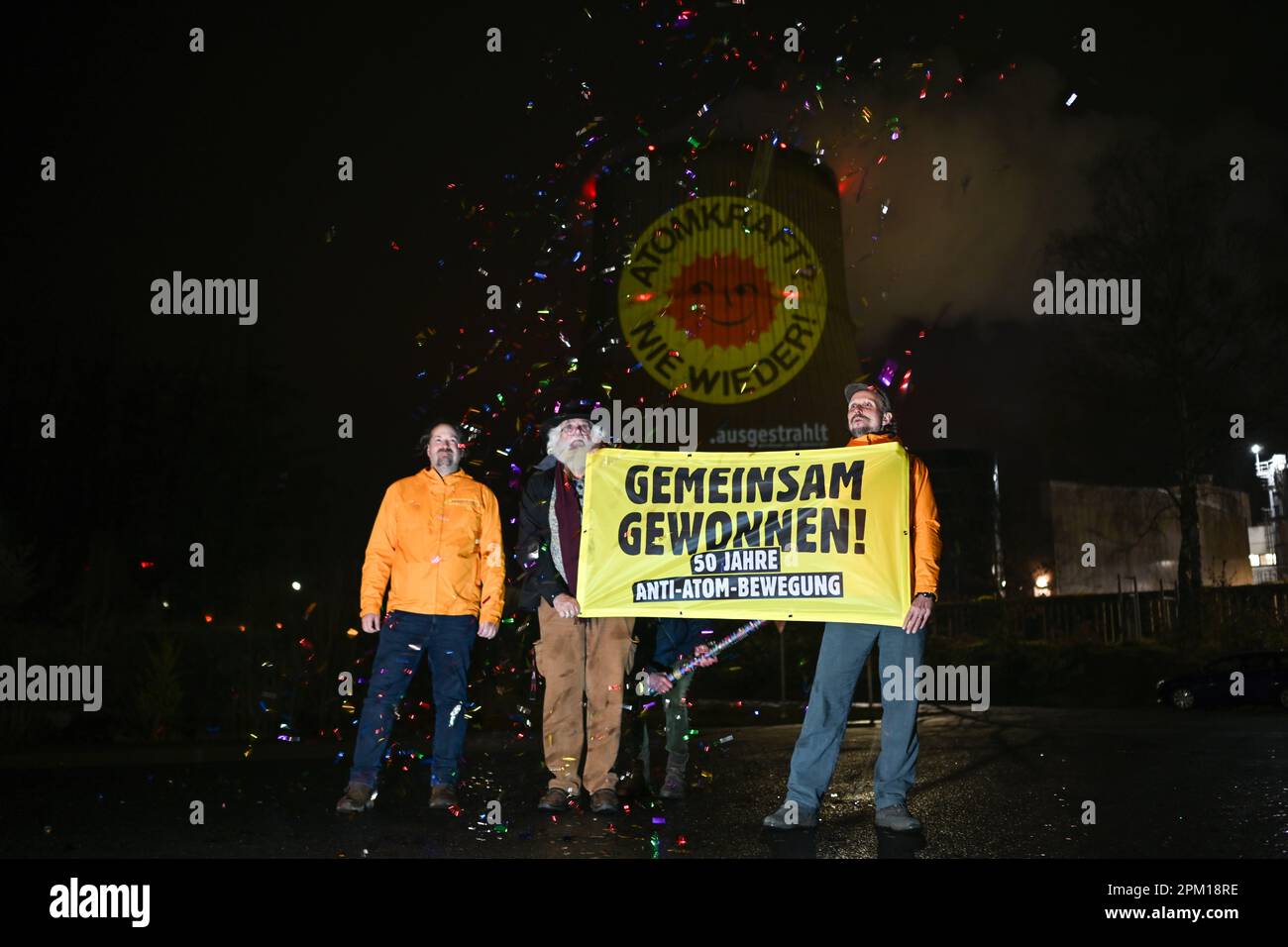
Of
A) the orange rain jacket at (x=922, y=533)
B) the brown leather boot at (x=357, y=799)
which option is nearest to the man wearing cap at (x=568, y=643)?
the brown leather boot at (x=357, y=799)

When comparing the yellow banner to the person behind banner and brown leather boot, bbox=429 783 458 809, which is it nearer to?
the person behind banner

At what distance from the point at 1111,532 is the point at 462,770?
39.0 metres

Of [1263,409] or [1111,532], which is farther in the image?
[1111,532]

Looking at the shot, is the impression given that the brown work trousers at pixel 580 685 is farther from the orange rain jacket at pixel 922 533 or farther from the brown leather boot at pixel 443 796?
the orange rain jacket at pixel 922 533

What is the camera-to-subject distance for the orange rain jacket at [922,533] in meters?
5.33

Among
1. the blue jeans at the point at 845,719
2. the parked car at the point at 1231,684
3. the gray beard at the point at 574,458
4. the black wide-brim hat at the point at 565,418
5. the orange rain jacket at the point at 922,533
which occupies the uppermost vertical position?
the black wide-brim hat at the point at 565,418

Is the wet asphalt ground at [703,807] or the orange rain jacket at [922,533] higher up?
the orange rain jacket at [922,533]

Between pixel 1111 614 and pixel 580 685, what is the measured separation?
17634 mm

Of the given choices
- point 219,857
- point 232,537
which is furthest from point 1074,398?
point 219,857

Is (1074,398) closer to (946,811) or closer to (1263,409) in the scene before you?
(1263,409)

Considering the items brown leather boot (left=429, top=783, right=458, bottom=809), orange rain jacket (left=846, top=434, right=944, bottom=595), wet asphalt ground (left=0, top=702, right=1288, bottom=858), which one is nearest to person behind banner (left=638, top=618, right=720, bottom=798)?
wet asphalt ground (left=0, top=702, right=1288, bottom=858)

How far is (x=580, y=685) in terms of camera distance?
6004 mm
